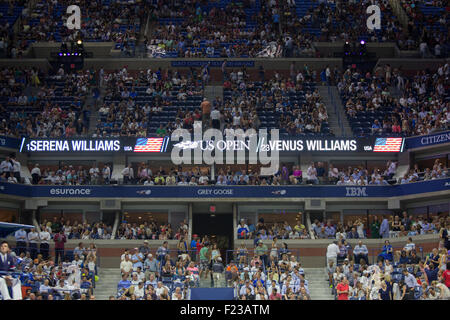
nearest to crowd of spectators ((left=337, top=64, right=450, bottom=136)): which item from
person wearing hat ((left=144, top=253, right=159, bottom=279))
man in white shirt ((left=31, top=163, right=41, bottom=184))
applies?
person wearing hat ((left=144, top=253, right=159, bottom=279))

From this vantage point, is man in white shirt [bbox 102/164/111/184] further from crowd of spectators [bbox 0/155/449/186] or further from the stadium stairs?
the stadium stairs

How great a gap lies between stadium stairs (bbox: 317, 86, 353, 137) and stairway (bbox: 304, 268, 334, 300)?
10609 mm

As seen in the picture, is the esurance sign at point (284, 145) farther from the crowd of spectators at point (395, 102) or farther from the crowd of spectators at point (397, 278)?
the crowd of spectators at point (397, 278)

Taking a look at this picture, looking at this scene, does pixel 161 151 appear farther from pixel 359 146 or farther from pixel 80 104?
pixel 359 146

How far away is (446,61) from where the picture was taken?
151 feet

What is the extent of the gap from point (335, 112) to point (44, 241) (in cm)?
1969

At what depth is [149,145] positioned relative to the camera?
1513 inches

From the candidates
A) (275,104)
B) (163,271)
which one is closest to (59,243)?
(163,271)

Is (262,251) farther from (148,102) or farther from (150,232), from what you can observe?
(148,102)

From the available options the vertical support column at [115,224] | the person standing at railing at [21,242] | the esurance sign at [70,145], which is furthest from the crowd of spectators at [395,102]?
the person standing at railing at [21,242]

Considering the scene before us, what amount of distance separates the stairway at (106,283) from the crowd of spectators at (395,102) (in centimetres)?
1667

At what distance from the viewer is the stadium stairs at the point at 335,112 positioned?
135 feet

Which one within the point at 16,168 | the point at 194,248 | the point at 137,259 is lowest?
the point at 137,259
